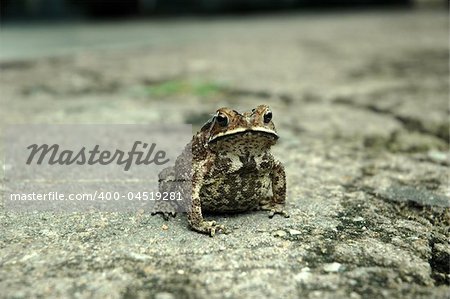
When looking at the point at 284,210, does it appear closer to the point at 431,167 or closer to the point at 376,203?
the point at 376,203

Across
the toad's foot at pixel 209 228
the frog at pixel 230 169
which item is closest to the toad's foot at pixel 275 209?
the frog at pixel 230 169

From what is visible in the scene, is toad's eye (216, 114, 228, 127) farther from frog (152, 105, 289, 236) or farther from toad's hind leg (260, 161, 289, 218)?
toad's hind leg (260, 161, 289, 218)

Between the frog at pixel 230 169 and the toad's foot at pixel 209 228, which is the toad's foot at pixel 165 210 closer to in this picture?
the frog at pixel 230 169

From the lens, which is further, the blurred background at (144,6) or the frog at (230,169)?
the blurred background at (144,6)

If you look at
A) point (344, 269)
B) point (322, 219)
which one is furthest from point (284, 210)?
point (344, 269)

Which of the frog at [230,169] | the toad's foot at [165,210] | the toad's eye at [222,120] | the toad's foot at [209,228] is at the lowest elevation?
the toad's foot at [209,228]

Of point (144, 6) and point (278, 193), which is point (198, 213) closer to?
point (278, 193)
